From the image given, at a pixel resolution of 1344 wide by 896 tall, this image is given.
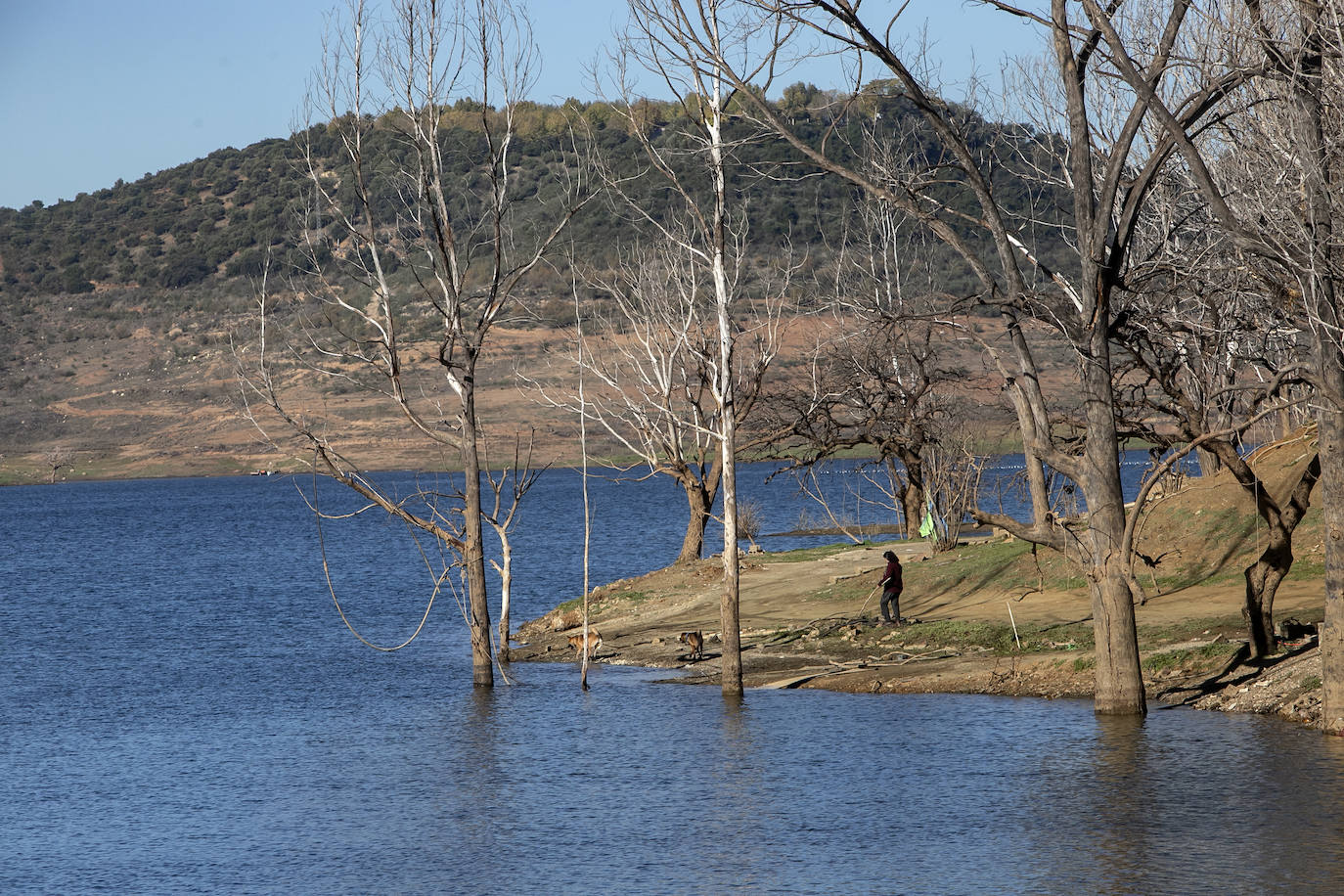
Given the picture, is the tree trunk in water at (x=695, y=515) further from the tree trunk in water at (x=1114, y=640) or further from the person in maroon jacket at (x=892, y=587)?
Answer: the tree trunk in water at (x=1114, y=640)

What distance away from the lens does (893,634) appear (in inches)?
968

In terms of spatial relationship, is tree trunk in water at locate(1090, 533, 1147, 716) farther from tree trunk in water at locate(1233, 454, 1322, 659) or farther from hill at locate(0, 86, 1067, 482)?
hill at locate(0, 86, 1067, 482)

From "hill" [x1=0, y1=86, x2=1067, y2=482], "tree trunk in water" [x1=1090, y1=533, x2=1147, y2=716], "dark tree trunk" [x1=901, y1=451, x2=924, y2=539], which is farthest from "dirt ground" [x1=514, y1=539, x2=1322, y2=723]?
"hill" [x1=0, y1=86, x2=1067, y2=482]

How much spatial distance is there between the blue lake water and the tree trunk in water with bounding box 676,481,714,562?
7719mm

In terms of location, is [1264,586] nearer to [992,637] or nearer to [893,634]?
[992,637]

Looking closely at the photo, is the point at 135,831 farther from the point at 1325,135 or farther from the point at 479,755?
the point at 1325,135

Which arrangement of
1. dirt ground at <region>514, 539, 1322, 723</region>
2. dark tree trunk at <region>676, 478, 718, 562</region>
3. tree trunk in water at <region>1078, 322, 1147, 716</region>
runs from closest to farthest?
tree trunk in water at <region>1078, 322, 1147, 716</region> < dirt ground at <region>514, 539, 1322, 723</region> < dark tree trunk at <region>676, 478, 718, 562</region>

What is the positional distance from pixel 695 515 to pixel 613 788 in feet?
59.4

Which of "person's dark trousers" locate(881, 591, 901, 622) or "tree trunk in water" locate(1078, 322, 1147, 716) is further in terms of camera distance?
"person's dark trousers" locate(881, 591, 901, 622)

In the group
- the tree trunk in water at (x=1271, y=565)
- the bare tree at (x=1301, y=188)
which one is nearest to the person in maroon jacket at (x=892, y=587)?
the tree trunk in water at (x=1271, y=565)

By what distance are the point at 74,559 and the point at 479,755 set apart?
168 feet

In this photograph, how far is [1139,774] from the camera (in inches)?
595

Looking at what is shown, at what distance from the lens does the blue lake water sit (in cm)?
1276

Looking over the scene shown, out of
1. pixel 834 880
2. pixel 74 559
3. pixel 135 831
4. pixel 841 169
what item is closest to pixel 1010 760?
pixel 834 880
